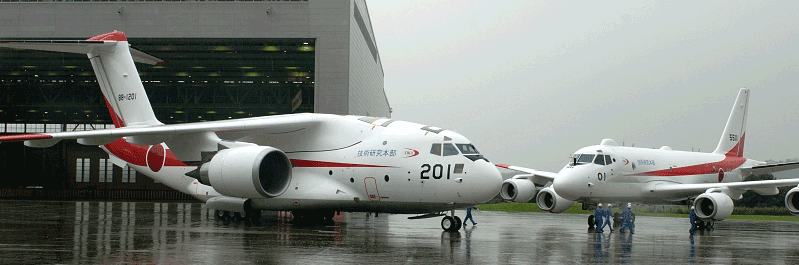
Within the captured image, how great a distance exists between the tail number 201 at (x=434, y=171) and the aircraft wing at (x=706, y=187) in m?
9.69

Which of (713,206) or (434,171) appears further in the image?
(713,206)

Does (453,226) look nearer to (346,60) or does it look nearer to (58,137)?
(58,137)

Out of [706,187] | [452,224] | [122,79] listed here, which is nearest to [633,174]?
[706,187]

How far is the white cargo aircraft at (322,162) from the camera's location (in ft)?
55.6

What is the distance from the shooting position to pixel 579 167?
21.2 m

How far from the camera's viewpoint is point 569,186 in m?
20.6

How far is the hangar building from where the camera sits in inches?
1268

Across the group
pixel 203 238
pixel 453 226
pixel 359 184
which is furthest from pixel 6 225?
pixel 453 226

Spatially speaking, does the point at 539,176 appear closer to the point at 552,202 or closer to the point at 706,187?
the point at 552,202

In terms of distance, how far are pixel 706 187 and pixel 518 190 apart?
6.02m

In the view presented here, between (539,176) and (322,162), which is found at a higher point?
(322,162)

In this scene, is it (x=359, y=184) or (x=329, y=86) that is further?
(x=329, y=86)

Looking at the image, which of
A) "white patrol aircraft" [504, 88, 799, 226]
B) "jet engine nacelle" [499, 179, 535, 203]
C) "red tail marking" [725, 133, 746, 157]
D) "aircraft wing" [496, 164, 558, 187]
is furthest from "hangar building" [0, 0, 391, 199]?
"red tail marking" [725, 133, 746, 157]

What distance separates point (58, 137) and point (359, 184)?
7552 millimetres
